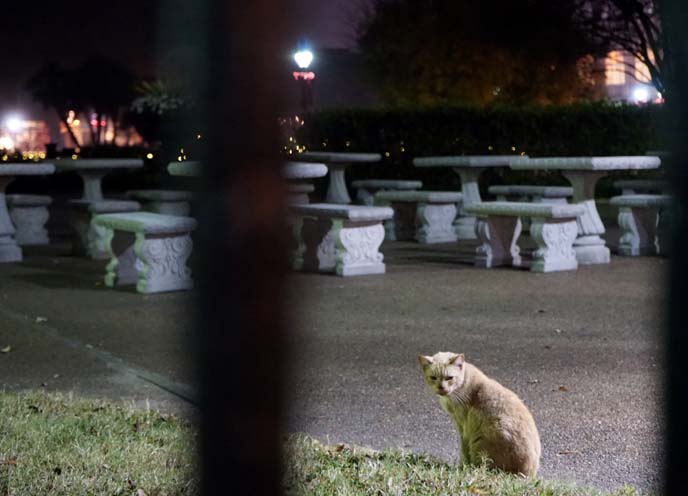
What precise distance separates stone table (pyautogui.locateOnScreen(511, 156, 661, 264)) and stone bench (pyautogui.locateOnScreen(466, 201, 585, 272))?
35cm

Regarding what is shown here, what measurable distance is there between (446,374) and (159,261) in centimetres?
703

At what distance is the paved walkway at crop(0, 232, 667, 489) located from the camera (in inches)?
209

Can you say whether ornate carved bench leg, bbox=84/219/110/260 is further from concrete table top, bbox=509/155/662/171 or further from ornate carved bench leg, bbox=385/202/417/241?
concrete table top, bbox=509/155/662/171

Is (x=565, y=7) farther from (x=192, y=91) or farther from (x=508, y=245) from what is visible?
(x=192, y=91)

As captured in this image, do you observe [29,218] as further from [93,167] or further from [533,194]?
[533,194]

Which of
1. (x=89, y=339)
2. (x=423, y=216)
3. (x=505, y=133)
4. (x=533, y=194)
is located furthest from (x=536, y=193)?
(x=89, y=339)

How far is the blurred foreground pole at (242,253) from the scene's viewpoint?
0.81m

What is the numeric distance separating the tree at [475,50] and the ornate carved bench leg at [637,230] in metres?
13.9

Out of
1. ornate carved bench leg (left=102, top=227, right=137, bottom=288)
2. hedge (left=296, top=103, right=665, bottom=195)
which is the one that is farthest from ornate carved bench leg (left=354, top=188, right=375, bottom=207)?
ornate carved bench leg (left=102, top=227, right=137, bottom=288)

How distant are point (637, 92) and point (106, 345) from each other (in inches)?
2426

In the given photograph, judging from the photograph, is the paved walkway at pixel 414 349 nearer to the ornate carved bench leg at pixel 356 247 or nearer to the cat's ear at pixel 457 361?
the ornate carved bench leg at pixel 356 247

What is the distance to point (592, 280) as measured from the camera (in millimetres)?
11305

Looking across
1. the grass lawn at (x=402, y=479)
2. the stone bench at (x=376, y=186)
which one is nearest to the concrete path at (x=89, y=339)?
the grass lawn at (x=402, y=479)

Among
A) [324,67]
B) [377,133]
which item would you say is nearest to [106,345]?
[377,133]
